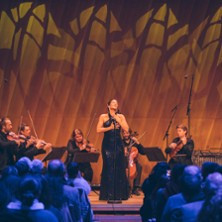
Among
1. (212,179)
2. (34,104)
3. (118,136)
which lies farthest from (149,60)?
(212,179)

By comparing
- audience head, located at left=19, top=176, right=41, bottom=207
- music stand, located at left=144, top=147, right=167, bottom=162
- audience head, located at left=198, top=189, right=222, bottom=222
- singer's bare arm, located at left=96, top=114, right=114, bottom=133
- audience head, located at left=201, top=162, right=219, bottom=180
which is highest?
audience head, located at left=198, top=189, right=222, bottom=222

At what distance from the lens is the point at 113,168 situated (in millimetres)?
9945

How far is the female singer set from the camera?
32.0ft

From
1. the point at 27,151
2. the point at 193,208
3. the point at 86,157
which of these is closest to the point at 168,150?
the point at 86,157

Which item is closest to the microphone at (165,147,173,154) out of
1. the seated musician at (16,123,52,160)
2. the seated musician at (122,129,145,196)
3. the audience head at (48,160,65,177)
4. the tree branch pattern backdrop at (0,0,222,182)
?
the seated musician at (122,129,145,196)

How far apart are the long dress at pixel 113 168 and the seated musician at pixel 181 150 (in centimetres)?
80

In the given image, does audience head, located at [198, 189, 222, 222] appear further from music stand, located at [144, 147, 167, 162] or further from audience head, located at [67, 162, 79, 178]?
music stand, located at [144, 147, 167, 162]

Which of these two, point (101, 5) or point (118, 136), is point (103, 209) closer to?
point (118, 136)

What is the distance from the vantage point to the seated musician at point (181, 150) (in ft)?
32.2

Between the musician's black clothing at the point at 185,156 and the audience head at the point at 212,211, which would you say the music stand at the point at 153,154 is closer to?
the musician's black clothing at the point at 185,156

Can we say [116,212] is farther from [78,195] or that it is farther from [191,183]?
[191,183]

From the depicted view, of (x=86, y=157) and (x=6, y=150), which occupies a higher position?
(x=86, y=157)

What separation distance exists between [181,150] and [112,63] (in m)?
3.58

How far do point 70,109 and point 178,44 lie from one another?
8.85ft
